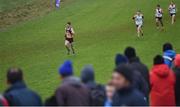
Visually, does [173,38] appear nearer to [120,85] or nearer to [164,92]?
[164,92]

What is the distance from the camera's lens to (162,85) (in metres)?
12.5

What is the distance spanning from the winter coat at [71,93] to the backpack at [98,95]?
0.28 metres

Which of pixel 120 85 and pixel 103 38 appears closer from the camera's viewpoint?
pixel 120 85

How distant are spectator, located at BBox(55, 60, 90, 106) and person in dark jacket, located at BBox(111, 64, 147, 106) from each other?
1238 mm

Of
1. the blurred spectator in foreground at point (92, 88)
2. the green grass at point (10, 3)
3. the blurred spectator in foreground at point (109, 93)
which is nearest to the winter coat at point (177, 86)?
the blurred spectator in foreground at point (92, 88)

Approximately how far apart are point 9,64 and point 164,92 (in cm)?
1960

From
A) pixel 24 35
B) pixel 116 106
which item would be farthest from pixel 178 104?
pixel 24 35

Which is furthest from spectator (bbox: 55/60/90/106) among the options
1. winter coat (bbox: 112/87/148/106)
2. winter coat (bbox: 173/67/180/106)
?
winter coat (bbox: 173/67/180/106)

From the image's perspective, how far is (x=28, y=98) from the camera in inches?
384

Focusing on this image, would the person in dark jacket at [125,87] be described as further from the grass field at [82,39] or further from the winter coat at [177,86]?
the grass field at [82,39]

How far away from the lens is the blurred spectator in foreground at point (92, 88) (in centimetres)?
1006

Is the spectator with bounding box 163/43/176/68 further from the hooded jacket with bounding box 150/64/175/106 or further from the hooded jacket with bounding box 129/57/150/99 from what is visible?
the hooded jacket with bounding box 129/57/150/99

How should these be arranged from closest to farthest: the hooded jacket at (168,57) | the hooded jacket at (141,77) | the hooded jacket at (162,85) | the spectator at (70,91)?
the spectator at (70,91)
the hooded jacket at (141,77)
the hooded jacket at (162,85)
the hooded jacket at (168,57)

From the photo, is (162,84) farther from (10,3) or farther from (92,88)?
(10,3)
